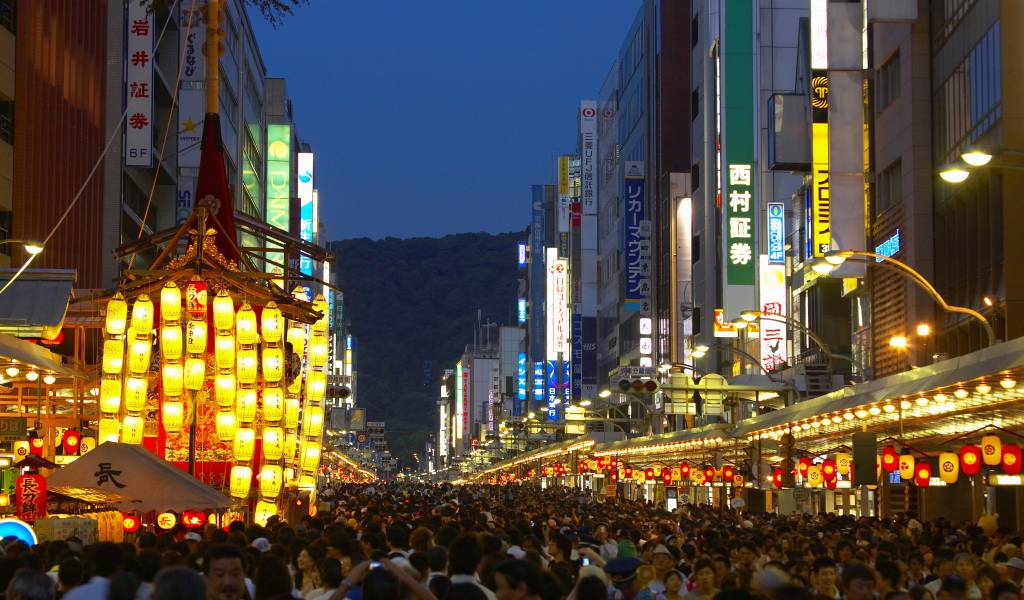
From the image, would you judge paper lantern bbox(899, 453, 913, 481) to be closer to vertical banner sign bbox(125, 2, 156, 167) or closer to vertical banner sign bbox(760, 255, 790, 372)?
vertical banner sign bbox(125, 2, 156, 167)

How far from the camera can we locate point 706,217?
69.4 metres

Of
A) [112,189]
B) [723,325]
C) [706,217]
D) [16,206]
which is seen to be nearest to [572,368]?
[706,217]

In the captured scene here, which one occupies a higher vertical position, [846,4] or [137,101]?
[846,4]

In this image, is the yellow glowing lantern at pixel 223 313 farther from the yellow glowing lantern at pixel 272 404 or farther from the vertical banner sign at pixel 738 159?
the vertical banner sign at pixel 738 159

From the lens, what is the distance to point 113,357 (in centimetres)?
2748

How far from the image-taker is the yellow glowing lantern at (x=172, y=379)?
27606mm

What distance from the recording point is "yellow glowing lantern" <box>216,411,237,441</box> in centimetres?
2847

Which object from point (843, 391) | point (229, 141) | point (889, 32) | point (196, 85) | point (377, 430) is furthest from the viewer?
point (377, 430)

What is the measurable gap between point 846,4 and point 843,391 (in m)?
18.1

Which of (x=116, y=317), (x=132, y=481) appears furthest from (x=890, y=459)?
(x=132, y=481)

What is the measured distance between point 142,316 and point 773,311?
32.7 m

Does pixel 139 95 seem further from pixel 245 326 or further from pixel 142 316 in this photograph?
pixel 142 316

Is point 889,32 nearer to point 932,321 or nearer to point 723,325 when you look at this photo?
point 932,321

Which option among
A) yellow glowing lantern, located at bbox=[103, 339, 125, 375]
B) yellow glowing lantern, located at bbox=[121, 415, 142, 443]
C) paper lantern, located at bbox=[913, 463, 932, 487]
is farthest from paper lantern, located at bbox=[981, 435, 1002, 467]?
yellow glowing lantern, located at bbox=[103, 339, 125, 375]
